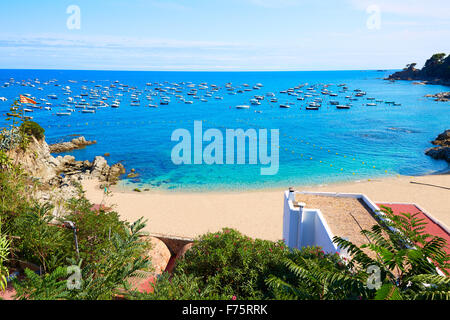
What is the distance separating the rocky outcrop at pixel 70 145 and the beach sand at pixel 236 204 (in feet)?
52.5

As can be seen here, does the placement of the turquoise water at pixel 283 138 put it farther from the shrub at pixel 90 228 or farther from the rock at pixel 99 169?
the shrub at pixel 90 228

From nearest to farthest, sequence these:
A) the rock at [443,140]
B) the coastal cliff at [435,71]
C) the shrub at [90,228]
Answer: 1. the shrub at [90,228]
2. the rock at [443,140]
3. the coastal cliff at [435,71]

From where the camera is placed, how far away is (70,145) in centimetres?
4341

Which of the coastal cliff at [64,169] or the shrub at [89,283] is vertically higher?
the shrub at [89,283]

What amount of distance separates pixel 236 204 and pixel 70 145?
105ft

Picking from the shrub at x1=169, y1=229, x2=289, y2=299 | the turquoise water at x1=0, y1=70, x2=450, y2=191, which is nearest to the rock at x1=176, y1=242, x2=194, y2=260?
the shrub at x1=169, y1=229, x2=289, y2=299

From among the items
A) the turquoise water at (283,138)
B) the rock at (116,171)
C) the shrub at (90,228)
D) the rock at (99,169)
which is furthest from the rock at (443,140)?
the shrub at (90,228)

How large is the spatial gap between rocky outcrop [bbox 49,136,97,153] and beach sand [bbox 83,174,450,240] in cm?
1600

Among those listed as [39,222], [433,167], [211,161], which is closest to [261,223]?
[39,222]

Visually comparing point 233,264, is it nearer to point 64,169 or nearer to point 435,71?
point 64,169

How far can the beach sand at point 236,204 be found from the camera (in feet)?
63.3

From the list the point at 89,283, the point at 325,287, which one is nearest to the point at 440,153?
the point at 325,287

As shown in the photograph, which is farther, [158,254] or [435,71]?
[435,71]

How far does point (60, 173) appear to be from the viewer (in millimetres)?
32438
